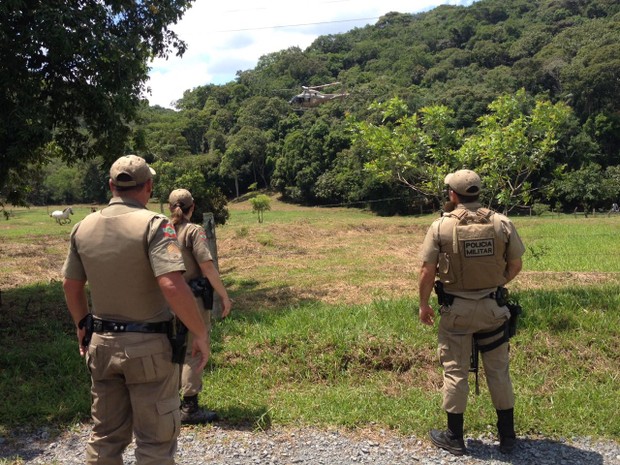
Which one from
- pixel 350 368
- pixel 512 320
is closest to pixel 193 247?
pixel 350 368

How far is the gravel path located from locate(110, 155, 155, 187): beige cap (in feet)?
6.32

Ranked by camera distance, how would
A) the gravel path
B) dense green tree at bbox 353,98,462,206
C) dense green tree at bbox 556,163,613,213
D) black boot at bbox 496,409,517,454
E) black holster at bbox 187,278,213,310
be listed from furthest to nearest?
dense green tree at bbox 556,163,613,213 < dense green tree at bbox 353,98,462,206 < black holster at bbox 187,278,213,310 < black boot at bbox 496,409,517,454 < the gravel path

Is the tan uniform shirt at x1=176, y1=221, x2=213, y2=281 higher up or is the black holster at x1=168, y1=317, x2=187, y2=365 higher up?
the tan uniform shirt at x1=176, y1=221, x2=213, y2=281

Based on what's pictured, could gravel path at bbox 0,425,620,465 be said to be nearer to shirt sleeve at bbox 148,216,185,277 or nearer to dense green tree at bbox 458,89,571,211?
shirt sleeve at bbox 148,216,185,277

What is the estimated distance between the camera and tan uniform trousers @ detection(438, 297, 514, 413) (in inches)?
140

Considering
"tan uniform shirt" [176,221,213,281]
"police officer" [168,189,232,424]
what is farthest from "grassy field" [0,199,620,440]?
"tan uniform shirt" [176,221,213,281]

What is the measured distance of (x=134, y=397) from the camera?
2.70 m

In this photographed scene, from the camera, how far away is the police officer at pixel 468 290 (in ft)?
11.6

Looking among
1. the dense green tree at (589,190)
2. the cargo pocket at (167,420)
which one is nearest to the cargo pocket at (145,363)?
the cargo pocket at (167,420)

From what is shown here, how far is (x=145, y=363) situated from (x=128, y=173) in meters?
1.01

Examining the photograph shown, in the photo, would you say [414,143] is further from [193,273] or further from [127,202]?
[127,202]

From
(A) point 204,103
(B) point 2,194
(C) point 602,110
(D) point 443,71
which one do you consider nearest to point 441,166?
(B) point 2,194

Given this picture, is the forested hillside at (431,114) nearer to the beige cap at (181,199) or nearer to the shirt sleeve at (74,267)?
the beige cap at (181,199)

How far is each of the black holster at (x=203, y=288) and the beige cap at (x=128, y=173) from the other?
4.67 ft
